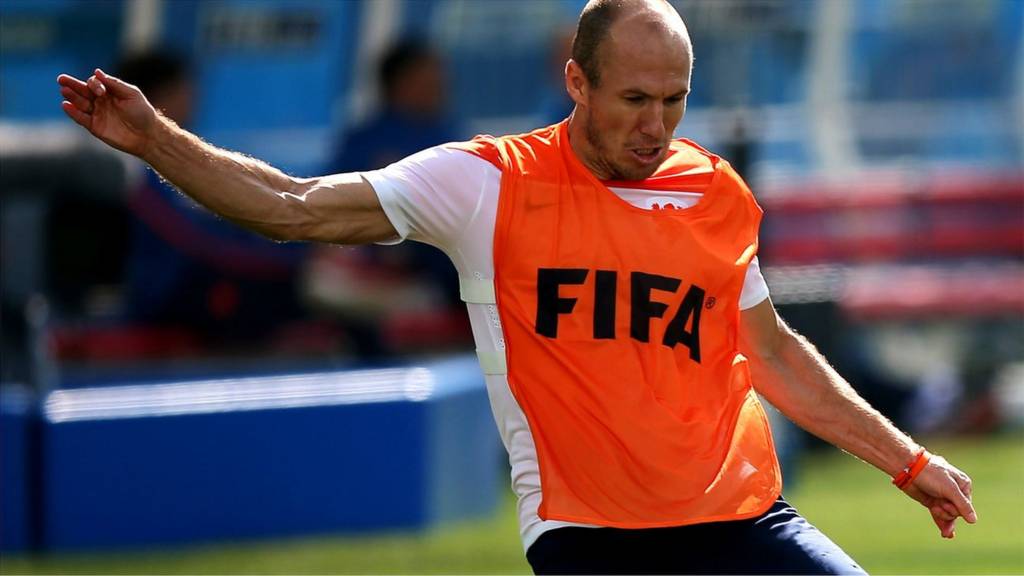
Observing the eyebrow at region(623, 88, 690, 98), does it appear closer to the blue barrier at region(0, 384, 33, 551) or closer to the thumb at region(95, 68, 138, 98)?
the thumb at region(95, 68, 138, 98)

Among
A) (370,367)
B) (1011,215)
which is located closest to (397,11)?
(370,367)

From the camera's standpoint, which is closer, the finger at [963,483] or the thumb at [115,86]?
the thumb at [115,86]

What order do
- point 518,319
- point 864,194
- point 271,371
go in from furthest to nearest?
point 864,194 → point 271,371 → point 518,319

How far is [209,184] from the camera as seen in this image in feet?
13.6

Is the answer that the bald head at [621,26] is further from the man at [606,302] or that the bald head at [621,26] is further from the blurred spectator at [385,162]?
the blurred spectator at [385,162]

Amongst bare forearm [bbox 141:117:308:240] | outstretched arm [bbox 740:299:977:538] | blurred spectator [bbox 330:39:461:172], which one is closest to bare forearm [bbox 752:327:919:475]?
outstretched arm [bbox 740:299:977:538]

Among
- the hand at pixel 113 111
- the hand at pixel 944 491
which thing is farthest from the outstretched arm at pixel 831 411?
the hand at pixel 113 111

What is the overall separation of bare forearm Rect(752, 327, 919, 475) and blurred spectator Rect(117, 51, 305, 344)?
6.12 meters

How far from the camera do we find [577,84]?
4.61 m

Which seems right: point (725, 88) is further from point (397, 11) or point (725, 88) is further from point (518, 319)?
point (518, 319)

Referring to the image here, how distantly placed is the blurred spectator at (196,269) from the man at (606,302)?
614 centimetres

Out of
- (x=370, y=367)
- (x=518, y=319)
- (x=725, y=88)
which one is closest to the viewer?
(x=518, y=319)

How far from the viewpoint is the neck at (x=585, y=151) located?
Result: 4.53 metres

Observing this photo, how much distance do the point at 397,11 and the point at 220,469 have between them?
509cm
